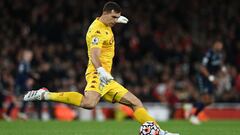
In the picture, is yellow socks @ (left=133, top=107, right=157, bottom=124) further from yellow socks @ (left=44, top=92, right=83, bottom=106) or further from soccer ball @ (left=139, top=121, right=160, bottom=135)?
yellow socks @ (left=44, top=92, right=83, bottom=106)

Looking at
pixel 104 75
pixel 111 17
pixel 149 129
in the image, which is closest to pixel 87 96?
pixel 104 75

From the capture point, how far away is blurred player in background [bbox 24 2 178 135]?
1208cm

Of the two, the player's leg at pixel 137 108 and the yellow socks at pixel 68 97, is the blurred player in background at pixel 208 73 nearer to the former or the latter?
the player's leg at pixel 137 108

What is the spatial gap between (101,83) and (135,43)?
14.5 meters

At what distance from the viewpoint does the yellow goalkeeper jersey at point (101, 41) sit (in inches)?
478

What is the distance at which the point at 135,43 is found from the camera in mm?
26672

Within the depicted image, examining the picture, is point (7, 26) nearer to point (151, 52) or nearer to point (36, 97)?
point (151, 52)

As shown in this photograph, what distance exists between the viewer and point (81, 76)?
2597 cm

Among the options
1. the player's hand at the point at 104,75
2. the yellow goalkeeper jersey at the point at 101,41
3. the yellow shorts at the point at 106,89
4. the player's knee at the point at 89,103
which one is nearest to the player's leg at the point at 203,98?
the yellow shorts at the point at 106,89

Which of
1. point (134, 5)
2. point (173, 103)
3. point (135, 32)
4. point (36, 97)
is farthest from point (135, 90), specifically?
point (36, 97)

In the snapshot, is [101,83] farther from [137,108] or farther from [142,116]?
[142,116]

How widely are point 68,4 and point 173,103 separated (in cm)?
648

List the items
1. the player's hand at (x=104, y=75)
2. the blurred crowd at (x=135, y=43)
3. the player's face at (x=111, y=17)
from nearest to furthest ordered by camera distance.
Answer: the player's hand at (x=104, y=75), the player's face at (x=111, y=17), the blurred crowd at (x=135, y=43)

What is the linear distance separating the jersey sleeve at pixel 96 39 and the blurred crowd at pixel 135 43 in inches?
433
